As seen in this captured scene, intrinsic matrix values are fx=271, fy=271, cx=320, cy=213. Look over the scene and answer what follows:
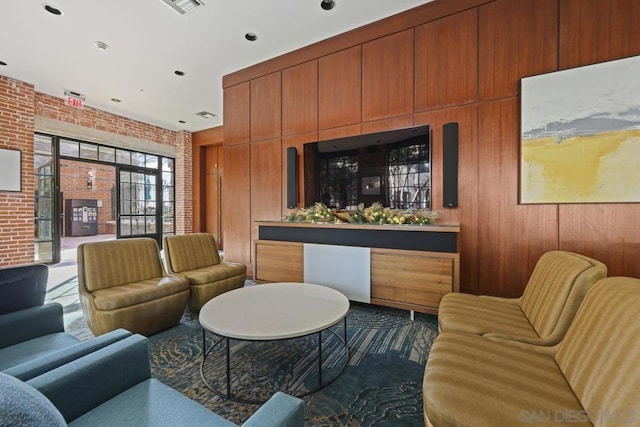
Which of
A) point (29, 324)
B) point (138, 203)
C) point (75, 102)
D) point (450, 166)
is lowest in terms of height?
point (29, 324)

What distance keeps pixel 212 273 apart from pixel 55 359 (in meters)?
2.02

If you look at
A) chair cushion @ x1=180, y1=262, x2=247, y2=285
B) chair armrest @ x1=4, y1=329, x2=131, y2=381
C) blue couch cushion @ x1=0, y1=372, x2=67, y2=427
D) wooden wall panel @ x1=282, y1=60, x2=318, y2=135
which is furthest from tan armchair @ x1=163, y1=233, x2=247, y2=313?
blue couch cushion @ x1=0, y1=372, x2=67, y2=427

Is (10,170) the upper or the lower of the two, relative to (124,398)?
upper

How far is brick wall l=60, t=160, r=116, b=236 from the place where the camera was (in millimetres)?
8448

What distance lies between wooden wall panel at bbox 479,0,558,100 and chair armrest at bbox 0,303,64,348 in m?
4.31

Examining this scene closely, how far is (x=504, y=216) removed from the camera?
2977 mm

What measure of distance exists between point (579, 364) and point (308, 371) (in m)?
1.54

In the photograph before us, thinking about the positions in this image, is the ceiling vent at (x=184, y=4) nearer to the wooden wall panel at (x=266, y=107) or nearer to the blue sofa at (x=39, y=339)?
the wooden wall panel at (x=266, y=107)

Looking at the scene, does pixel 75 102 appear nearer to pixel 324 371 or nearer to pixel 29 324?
pixel 29 324

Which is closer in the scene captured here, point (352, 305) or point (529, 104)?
point (529, 104)

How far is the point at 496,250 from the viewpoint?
9.91ft

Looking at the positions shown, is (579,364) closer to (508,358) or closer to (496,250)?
(508,358)

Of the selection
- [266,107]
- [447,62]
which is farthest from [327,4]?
[266,107]

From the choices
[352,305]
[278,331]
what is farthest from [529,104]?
[278,331]
